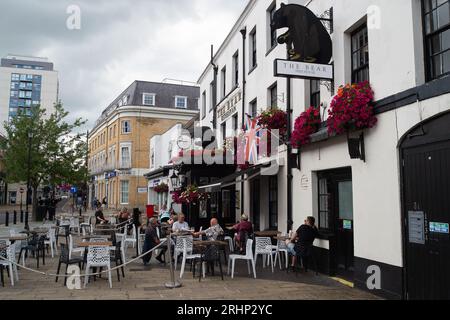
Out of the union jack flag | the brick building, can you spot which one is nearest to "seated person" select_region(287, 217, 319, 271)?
the union jack flag

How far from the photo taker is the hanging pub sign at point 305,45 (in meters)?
9.60

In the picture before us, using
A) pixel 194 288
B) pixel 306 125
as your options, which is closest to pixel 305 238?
pixel 306 125

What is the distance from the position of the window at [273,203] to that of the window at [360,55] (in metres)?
5.02

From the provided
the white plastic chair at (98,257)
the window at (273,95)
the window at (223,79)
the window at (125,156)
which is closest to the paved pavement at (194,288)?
the white plastic chair at (98,257)

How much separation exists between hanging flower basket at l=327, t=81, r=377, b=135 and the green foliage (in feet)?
70.5

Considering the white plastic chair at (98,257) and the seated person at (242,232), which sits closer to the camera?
the white plastic chair at (98,257)

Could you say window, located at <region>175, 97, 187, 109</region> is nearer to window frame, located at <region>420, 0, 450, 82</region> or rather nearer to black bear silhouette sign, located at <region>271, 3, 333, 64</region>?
black bear silhouette sign, located at <region>271, 3, 333, 64</region>

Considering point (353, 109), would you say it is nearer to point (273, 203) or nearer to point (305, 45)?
point (305, 45)

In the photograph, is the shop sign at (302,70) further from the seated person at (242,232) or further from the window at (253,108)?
the window at (253,108)

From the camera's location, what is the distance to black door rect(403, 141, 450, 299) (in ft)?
21.0
